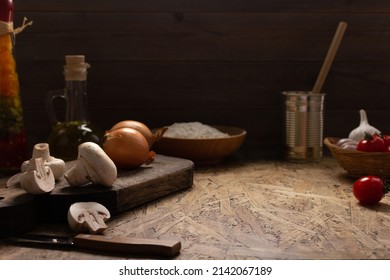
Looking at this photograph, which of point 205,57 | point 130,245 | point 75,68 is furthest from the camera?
point 205,57

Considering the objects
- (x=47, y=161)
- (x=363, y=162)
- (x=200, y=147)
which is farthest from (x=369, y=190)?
(x=47, y=161)

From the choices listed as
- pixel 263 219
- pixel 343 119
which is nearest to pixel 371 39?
pixel 343 119

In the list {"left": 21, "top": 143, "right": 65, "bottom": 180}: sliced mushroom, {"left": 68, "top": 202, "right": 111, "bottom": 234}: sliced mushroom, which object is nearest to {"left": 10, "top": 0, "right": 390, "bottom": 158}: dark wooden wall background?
{"left": 21, "top": 143, "right": 65, "bottom": 180}: sliced mushroom

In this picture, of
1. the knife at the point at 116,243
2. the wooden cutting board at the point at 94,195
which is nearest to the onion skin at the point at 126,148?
the wooden cutting board at the point at 94,195

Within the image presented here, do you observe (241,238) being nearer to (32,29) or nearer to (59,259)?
(59,259)

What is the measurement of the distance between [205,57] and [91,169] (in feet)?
2.30

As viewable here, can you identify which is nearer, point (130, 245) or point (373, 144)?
point (130, 245)

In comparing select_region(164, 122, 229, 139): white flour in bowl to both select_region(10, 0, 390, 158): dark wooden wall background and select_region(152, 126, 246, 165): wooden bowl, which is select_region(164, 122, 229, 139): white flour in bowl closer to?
select_region(152, 126, 246, 165): wooden bowl

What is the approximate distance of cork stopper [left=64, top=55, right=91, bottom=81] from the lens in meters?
1.44

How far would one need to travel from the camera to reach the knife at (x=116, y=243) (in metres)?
0.95

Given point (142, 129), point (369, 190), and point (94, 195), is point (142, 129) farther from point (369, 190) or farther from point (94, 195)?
point (369, 190)

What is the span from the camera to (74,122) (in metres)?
1.48

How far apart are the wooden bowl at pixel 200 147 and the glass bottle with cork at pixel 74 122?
0.18 meters

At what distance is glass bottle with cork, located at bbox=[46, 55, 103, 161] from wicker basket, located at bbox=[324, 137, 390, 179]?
0.57 meters
